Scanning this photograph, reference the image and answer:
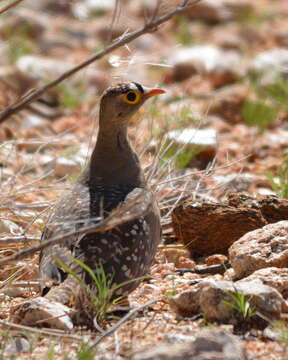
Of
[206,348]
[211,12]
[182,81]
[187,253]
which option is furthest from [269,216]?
[211,12]

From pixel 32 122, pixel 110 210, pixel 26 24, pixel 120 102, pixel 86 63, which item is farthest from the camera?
pixel 26 24

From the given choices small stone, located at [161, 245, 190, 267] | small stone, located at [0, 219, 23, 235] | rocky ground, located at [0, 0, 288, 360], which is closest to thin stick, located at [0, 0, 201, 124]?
rocky ground, located at [0, 0, 288, 360]

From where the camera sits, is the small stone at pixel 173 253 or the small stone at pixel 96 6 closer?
the small stone at pixel 173 253

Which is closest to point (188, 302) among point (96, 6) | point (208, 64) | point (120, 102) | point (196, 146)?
point (120, 102)

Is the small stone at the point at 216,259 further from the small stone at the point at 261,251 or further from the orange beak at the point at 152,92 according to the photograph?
the orange beak at the point at 152,92

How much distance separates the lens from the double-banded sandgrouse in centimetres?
399

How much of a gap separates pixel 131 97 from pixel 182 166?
4.32 feet

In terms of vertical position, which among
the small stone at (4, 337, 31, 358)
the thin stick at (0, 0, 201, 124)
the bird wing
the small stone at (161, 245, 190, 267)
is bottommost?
the small stone at (161, 245, 190, 267)

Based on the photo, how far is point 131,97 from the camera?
4.98 m

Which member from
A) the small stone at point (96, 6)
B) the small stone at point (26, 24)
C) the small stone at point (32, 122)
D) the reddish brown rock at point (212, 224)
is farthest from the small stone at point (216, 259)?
the small stone at point (96, 6)

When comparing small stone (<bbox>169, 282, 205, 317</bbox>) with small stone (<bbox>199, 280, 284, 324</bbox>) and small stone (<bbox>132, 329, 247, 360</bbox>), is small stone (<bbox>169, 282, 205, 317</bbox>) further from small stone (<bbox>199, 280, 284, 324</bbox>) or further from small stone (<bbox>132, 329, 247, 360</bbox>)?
small stone (<bbox>132, 329, 247, 360</bbox>)

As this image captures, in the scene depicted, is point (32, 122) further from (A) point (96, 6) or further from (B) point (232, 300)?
(B) point (232, 300)

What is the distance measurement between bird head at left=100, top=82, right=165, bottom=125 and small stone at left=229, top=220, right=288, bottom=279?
1.12 metres

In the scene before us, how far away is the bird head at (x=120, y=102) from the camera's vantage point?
194 inches
